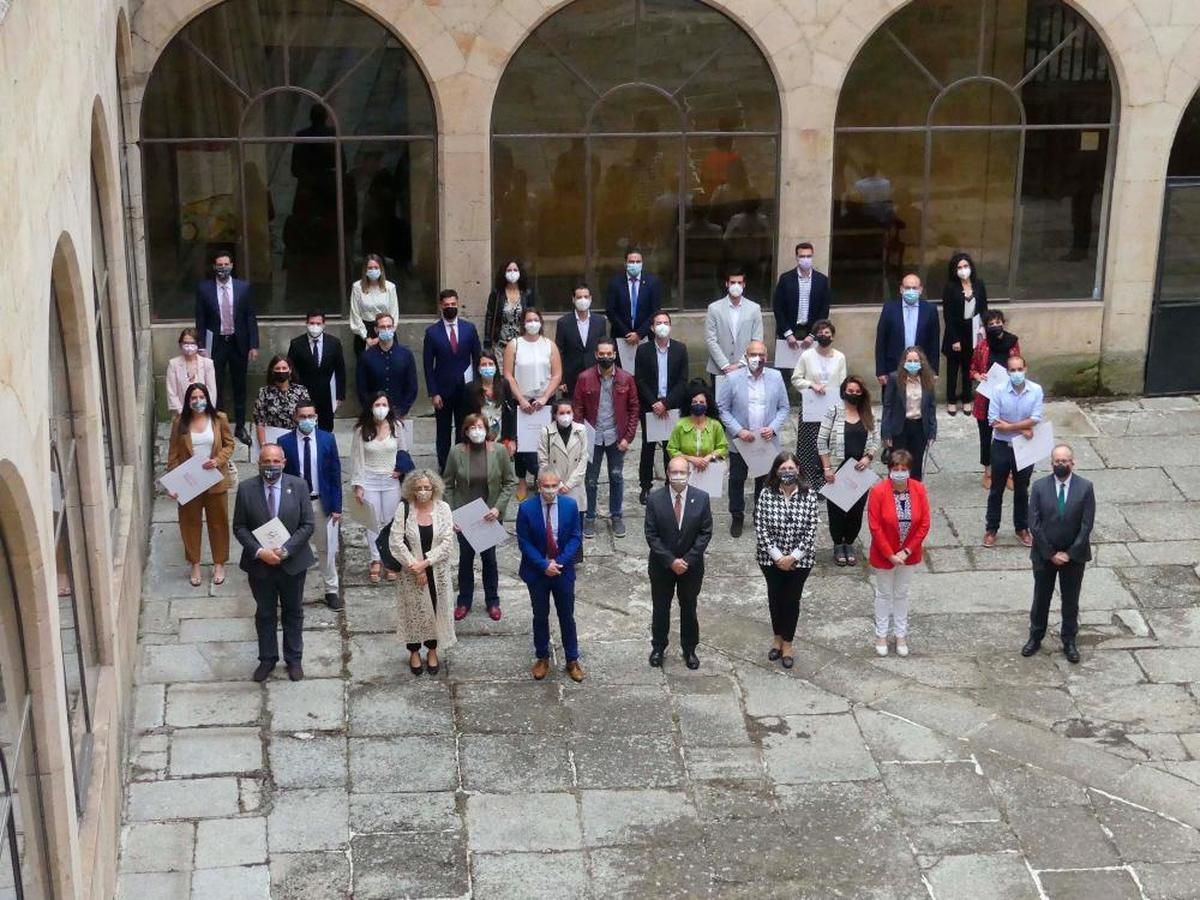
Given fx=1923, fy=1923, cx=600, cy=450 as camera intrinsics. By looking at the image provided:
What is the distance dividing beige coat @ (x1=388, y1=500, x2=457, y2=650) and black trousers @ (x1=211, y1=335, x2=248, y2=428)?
4.90 meters

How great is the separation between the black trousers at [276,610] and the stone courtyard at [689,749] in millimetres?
268

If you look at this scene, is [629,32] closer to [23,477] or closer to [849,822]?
[849,822]

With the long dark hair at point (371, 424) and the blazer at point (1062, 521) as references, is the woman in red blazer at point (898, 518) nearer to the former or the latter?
the blazer at point (1062, 521)

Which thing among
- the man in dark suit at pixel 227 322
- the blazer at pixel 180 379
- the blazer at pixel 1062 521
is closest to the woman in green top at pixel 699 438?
the blazer at pixel 1062 521

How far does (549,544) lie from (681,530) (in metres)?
0.94

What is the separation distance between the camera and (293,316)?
19.0 m

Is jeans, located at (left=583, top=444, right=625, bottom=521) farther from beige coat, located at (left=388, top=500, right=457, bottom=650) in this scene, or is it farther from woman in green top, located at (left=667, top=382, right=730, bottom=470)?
beige coat, located at (left=388, top=500, right=457, bottom=650)

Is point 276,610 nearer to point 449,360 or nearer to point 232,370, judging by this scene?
point 449,360

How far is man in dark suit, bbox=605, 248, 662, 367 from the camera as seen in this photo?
18000 mm

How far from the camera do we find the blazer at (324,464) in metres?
14.6

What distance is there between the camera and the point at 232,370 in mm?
18016

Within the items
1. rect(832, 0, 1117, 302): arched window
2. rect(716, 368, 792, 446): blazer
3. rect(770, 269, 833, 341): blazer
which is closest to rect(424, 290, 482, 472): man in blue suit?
rect(716, 368, 792, 446): blazer

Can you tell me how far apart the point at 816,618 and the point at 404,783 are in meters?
4.00

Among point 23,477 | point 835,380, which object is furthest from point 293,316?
point 23,477
